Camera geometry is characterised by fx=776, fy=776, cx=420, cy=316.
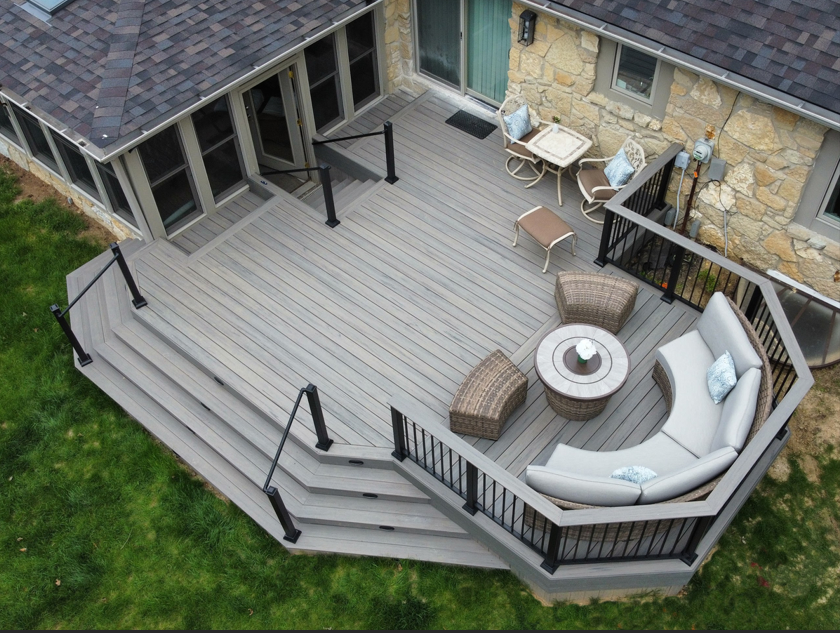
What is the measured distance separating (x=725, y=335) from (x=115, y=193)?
7.47 m

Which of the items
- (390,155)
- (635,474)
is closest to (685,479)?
(635,474)

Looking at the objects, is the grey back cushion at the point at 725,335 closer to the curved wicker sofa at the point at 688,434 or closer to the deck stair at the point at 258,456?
the curved wicker sofa at the point at 688,434

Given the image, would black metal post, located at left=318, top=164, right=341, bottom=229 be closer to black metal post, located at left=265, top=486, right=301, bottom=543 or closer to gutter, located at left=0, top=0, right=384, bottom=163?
gutter, located at left=0, top=0, right=384, bottom=163

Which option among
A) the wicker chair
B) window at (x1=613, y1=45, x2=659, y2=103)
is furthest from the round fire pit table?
window at (x1=613, y1=45, x2=659, y2=103)

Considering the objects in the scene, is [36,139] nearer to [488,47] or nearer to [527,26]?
[488,47]

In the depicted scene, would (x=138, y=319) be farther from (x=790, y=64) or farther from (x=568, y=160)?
(x=790, y=64)

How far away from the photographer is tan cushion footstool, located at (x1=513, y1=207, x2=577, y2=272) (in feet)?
29.3

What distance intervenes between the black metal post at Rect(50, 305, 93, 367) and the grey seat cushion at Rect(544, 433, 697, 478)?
17.6 feet

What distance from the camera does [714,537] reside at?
6.98m

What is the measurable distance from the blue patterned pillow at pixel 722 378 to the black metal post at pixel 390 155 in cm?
479

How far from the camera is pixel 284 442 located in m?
7.44

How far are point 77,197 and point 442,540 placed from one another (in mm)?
7155

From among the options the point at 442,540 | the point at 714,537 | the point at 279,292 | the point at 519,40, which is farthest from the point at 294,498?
the point at 519,40

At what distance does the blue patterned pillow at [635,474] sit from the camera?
21.9 ft
